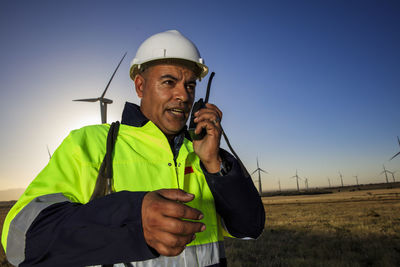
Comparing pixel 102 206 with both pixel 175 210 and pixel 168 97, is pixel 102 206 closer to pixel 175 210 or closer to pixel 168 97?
pixel 175 210

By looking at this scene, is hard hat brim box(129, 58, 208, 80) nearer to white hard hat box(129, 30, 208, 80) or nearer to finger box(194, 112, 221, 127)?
white hard hat box(129, 30, 208, 80)

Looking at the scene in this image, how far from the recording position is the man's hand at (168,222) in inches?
44.2

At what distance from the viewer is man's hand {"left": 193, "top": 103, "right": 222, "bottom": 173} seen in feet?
7.31

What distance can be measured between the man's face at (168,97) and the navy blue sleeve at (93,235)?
155cm

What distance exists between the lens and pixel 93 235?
50.9 inches

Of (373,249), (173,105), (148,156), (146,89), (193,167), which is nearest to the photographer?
(148,156)

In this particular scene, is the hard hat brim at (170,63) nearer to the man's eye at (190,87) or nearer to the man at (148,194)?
the man at (148,194)

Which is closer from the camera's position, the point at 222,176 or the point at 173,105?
the point at 222,176

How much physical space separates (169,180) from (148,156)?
30 cm

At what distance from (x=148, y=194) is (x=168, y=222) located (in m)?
0.21

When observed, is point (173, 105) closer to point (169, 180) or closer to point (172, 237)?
point (169, 180)

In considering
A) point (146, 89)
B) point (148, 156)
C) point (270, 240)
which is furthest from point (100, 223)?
point (270, 240)

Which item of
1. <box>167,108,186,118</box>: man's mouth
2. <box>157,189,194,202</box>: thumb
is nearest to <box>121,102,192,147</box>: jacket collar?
<box>167,108,186,118</box>: man's mouth

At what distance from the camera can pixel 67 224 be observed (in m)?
1.33
